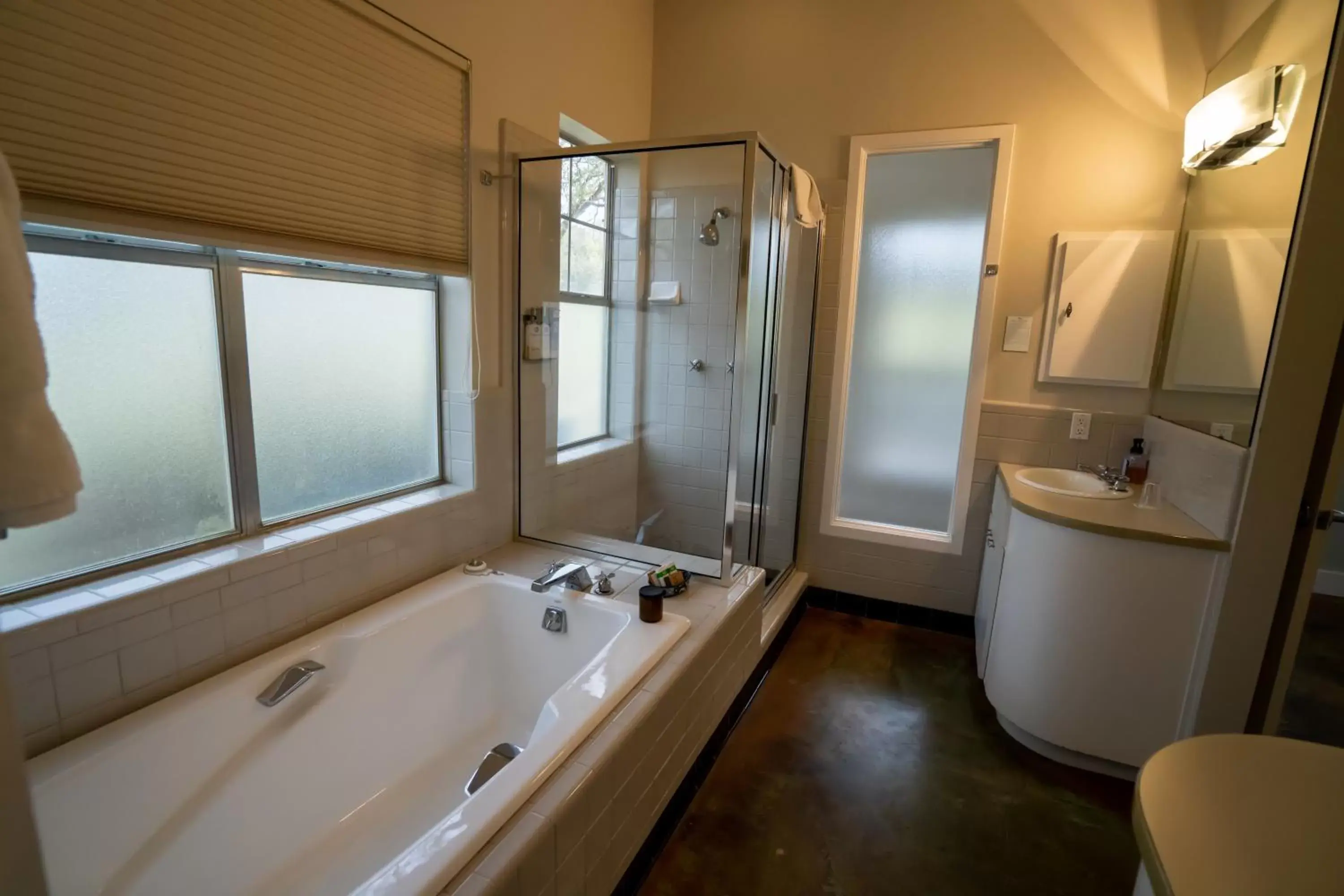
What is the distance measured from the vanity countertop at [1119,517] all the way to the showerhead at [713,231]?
160 cm

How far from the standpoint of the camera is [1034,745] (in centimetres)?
214

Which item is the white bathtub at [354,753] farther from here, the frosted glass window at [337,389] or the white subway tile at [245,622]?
the frosted glass window at [337,389]

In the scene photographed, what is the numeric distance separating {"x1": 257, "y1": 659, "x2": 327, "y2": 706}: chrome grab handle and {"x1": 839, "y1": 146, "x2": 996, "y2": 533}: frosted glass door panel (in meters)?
2.38

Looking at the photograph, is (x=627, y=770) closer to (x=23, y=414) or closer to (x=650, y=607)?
(x=650, y=607)

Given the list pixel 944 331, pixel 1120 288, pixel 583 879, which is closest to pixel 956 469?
pixel 944 331

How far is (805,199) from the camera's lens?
2.48 m

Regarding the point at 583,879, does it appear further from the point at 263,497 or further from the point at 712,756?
the point at 263,497

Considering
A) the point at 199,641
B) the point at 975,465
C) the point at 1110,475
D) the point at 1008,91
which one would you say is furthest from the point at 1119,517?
the point at 199,641

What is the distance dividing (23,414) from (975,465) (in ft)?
9.80

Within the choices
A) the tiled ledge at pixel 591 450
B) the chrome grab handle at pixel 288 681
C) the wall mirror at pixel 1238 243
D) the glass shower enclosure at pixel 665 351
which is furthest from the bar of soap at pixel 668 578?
the wall mirror at pixel 1238 243

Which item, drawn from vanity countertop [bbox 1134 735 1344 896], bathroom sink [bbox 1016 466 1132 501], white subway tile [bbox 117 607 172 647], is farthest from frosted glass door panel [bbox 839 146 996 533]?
white subway tile [bbox 117 607 172 647]

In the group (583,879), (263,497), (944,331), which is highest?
(944,331)

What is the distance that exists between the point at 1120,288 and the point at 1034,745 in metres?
1.77

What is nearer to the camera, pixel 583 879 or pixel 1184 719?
pixel 583 879
